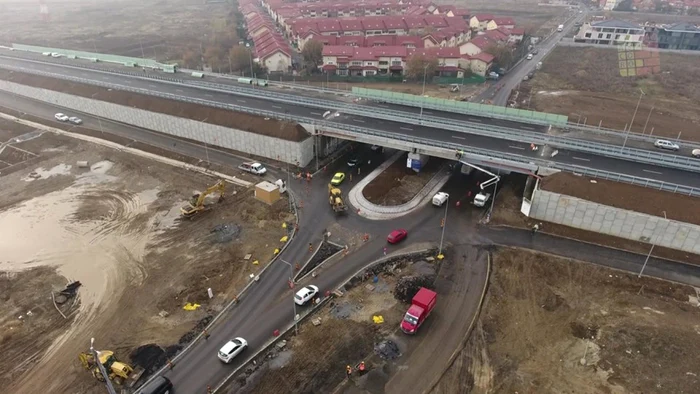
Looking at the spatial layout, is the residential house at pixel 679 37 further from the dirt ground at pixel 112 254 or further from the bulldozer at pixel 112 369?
the bulldozer at pixel 112 369

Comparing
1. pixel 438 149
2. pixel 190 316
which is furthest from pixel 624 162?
pixel 190 316

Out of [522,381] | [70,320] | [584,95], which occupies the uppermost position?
[584,95]

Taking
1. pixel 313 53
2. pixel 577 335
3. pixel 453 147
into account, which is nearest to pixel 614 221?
pixel 577 335

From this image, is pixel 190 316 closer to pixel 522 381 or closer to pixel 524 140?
pixel 522 381

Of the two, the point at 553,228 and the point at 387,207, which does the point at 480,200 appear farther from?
the point at 387,207

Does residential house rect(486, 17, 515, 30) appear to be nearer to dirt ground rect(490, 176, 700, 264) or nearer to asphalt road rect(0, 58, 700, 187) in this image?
asphalt road rect(0, 58, 700, 187)

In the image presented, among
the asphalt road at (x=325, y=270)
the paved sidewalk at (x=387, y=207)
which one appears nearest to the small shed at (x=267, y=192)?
the asphalt road at (x=325, y=270)
